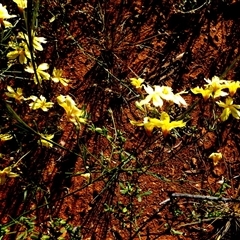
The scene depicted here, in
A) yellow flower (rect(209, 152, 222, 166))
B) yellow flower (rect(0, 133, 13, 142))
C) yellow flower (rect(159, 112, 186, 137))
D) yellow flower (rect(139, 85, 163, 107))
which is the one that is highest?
yellow flower (rect(139, 85, 163, 107))

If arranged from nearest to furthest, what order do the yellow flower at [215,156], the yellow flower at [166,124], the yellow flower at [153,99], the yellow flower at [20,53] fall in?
the yellow flower at [166,124] → the yellow flower at [153,99] → the yellow flower at [20,53] → the yellow flower at [215,156]

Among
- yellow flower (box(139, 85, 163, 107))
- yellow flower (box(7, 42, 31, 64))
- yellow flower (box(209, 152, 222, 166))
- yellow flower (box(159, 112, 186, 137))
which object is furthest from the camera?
yellow flower (box(209, 152, 222, 166))

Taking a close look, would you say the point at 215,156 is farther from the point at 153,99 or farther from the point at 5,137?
the point at 5,137

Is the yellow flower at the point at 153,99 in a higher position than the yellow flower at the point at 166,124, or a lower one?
higher

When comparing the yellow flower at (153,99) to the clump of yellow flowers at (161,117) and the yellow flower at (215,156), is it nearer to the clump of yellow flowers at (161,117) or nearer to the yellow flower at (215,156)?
the clump of yellow flowers at (161,117)

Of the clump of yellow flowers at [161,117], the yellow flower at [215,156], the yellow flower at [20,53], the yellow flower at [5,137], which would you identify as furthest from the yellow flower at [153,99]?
the yellow flower at [215,156]

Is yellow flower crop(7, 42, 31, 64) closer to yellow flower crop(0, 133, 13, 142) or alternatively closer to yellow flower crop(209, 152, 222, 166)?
yellow flower crop(0, 133, 13, 142)

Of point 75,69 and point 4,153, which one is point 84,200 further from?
point 75,69

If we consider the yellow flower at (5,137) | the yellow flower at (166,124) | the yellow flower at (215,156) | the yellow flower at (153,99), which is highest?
the yellow flower at (153,99)

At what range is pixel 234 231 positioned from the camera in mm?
2660

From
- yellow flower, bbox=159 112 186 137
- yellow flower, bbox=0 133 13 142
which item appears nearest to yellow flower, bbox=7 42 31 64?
yellow flower, bbox=0 133 13 142

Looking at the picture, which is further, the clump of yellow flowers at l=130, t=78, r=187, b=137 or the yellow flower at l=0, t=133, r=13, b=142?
the yellow flower at l=0, t=133, r=13, b=142

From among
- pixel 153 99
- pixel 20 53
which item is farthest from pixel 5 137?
pixel 153 99

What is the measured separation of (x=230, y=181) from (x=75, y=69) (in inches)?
47.9
